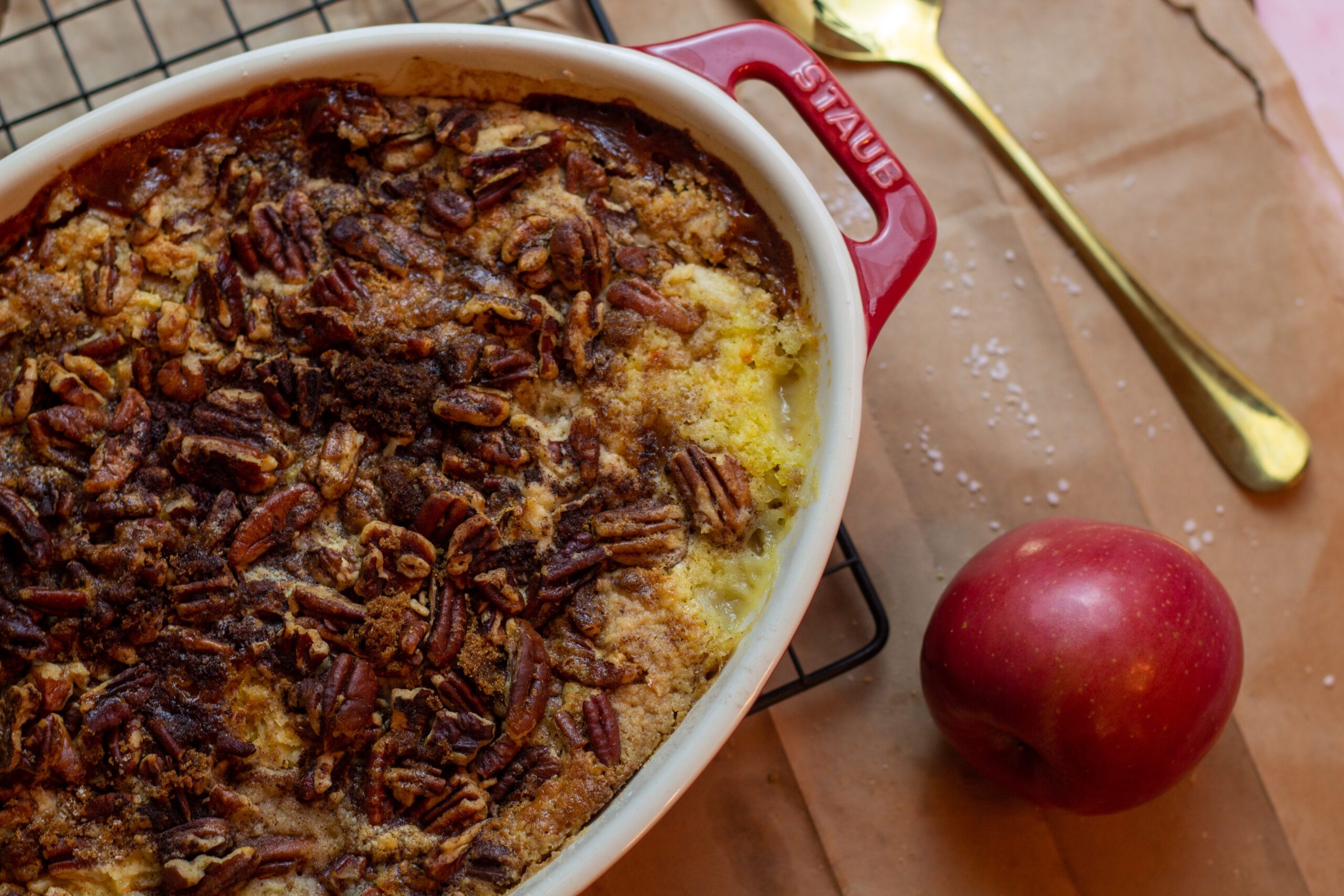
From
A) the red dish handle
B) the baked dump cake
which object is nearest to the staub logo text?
the red dish handle

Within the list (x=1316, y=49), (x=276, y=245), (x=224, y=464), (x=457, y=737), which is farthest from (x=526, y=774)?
(x=1316, y=49)

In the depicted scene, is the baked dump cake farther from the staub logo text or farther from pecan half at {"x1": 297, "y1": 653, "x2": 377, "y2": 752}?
the staub logo text

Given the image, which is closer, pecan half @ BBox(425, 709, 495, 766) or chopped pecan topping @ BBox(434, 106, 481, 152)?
pecan half @ BBox(425, 709, 495, 766)

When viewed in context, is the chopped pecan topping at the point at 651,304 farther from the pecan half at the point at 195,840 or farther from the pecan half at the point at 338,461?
the pecan half at the point at 195,840

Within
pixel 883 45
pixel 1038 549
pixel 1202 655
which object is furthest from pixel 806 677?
pixel 883 45

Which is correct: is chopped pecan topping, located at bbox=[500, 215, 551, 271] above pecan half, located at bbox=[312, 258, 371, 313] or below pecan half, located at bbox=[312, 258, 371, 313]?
below

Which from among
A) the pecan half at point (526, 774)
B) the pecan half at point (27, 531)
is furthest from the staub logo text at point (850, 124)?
Answer: the pecan half at point (27, 531)
